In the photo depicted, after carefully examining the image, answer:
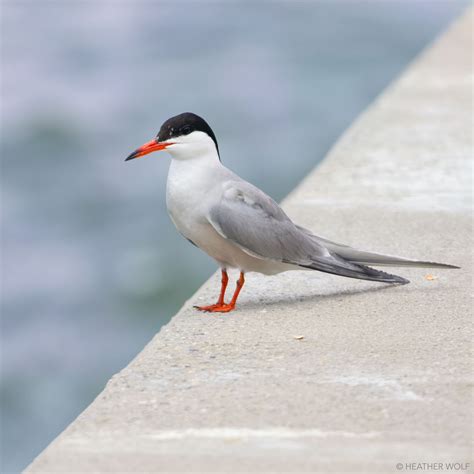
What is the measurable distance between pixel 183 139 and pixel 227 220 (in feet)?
1.18

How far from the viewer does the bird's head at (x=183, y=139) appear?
15.3 ft

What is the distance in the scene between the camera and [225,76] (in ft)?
55.6

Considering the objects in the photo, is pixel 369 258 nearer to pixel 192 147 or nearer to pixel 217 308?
pixel 217 308

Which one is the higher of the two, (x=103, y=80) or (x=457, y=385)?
(x=457, y=385)

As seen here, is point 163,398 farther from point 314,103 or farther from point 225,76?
point 225,76

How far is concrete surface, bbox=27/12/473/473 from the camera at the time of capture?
333 cm

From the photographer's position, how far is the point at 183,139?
15.3 feet

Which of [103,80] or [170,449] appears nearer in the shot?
[170,449]

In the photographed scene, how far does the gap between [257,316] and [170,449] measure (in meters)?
1.32

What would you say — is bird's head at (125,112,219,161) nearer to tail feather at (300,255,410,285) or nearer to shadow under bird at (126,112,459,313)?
shadow under bird at (126,112,459,313)

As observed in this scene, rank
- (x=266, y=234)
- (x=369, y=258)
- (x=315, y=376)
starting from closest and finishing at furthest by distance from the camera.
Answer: (x=315, y=376)
(x=266, y=234)
(x=369, y=258)

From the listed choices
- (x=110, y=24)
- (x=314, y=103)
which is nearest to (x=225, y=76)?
(x=314, y=103)

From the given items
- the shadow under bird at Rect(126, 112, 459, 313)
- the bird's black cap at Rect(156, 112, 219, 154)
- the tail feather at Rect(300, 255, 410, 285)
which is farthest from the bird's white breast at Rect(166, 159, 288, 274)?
the tail feather at Rect(300, 255, 410, 285)

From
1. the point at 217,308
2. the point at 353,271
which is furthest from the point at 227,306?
the point at 353,271
